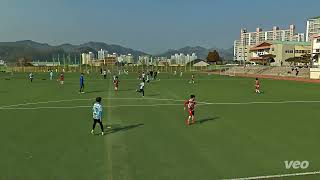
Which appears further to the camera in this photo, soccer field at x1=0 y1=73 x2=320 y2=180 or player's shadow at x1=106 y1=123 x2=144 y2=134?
player's shadow at x1=106 y1=123 x2=144 y2=134

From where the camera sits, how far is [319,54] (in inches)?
2287

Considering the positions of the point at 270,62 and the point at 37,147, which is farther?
the point at 270,62

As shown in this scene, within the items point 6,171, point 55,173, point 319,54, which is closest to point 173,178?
point 55,173

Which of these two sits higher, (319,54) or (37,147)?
(319,54)

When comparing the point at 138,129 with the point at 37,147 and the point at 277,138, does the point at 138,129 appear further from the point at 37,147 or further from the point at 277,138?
the point at 277,138

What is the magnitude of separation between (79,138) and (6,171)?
138 inches

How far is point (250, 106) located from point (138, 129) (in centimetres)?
952

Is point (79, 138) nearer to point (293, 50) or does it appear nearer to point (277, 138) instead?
point (277, 138)

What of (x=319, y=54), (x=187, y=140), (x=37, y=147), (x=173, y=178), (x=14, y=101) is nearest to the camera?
(x=173, y=178)

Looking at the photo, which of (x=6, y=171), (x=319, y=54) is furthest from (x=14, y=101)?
(x=319, y=54)

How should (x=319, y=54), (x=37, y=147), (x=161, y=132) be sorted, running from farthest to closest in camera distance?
1. (x=319, y=54)
2. (x=161, y=132)
3. (x=37, y=147)

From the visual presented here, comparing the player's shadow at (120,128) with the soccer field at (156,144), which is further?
the player's shadow at (120,128)

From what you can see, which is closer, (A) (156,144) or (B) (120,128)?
(A) (156,144)

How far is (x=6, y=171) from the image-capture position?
821cm
